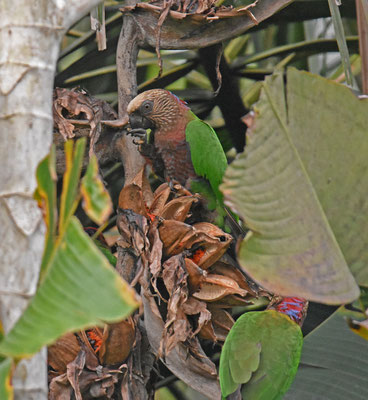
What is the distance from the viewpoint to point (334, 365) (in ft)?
2.72

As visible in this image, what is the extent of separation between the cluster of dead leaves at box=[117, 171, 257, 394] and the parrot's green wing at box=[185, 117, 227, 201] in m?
0.31

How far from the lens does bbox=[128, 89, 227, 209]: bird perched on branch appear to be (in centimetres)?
107

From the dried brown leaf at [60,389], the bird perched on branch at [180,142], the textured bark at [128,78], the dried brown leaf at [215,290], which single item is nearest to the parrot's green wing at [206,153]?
the bird perched on branch at [180,142]

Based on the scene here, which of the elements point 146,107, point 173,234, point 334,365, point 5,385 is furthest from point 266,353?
point 5,385

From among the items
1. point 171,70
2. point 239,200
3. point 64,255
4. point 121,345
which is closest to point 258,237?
point 239,200

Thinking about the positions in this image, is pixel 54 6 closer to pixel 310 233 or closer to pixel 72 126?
pixel 310 233

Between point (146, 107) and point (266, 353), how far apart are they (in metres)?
0.53

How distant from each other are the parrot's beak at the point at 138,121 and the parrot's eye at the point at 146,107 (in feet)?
0.04

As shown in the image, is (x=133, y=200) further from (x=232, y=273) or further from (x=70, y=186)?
(x=70, y=186)

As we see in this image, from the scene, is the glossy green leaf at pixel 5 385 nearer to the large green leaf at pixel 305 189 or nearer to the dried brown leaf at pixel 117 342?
the large green leaf at pixel 305 189

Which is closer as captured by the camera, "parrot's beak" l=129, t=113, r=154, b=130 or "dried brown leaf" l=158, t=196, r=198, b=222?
"dried brown leaf" l=158, t=196, r=198, b=222

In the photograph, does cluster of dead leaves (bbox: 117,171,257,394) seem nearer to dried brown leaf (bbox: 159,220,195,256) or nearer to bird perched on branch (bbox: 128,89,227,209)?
dried brown leaf (bbox: 159,220,195,256)

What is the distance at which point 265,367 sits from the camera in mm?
947

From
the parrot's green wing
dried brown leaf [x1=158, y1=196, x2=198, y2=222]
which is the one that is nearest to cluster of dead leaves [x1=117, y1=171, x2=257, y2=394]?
dried brown leaf [x1=158, y1=196, x2=198, y2=222]
